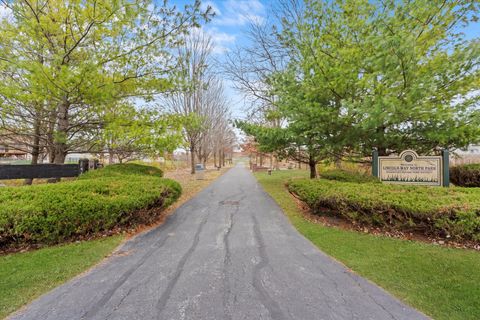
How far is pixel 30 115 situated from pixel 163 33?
461cm

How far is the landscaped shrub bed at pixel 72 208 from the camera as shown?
10.5 ft

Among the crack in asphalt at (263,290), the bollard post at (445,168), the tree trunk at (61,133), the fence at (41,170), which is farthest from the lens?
the tree trunk at (61,133)

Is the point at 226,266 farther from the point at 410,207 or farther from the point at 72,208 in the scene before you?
the point at 410,207

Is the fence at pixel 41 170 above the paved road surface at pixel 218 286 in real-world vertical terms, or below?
above

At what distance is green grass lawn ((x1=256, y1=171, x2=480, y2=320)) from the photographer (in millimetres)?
2137

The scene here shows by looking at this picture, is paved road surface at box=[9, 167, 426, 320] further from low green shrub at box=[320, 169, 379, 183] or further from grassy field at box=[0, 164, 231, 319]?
low green shrub at box=[320, 169, 379, 183]

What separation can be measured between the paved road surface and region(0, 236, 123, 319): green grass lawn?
0.63 feet

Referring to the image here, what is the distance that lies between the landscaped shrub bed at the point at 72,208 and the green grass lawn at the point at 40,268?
9.8 inches

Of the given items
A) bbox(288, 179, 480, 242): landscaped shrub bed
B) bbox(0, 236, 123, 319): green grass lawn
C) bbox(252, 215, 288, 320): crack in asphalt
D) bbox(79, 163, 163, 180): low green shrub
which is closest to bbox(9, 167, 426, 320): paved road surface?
bbox(252, 215, 288, 320): crack in asphalt

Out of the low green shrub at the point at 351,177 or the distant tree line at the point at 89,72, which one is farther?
the low green shrub at the point at 351,177

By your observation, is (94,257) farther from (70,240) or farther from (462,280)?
(462,280)

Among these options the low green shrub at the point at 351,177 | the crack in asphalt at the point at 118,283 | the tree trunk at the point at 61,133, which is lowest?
the crack in asphalt at the point at 118,283

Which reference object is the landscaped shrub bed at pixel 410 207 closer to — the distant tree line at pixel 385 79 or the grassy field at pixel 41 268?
the distant tree line at pixel 385 79

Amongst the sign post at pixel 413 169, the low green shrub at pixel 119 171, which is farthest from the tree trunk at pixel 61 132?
the sign post at pixel 413 169
